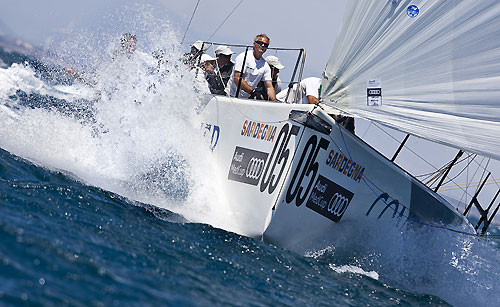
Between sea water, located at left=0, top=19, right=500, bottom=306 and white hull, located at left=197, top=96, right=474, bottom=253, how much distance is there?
191 mm

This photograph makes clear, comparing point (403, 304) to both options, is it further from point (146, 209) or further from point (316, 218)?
point (146, 209)

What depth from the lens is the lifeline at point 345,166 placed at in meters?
5.58

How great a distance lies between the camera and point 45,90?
602 inches

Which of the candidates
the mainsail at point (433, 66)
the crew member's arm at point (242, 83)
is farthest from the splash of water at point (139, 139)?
the mainsail at point (433, 66)

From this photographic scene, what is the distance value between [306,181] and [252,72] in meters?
1.78

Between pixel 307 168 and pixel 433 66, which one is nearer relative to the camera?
pixel 433 66

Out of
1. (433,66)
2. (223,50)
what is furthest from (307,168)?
(223,50)

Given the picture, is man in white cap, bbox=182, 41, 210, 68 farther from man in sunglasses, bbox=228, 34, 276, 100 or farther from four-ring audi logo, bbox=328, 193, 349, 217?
four-ring audi logo, bbox=328, 193, 349, 217

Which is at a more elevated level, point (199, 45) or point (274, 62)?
point (199, 45)

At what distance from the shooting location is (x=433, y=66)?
5078mm

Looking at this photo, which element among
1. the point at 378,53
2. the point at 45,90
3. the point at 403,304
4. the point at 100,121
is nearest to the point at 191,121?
the point at 100,121

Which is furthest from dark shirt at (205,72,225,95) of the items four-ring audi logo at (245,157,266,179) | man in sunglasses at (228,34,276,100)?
four-ring audi logo at (245,157,266,179)

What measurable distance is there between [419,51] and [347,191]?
1469 mm

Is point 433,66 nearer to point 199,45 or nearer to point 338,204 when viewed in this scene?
point 338,204
